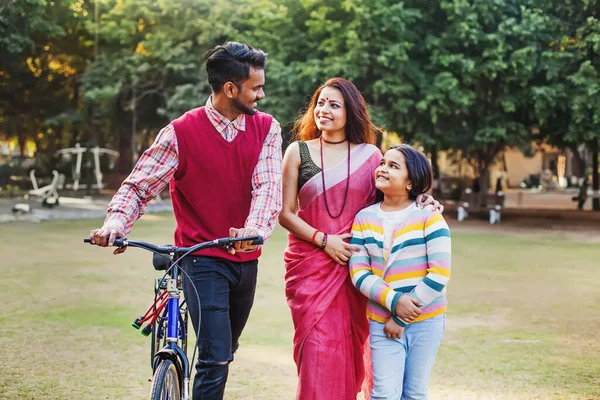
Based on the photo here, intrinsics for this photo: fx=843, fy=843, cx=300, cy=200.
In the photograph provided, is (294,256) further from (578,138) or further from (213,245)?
(578,138)

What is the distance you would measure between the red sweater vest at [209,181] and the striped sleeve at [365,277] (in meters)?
0.52

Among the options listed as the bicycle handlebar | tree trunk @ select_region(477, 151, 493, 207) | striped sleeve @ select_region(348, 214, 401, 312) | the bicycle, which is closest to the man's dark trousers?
the bicycle

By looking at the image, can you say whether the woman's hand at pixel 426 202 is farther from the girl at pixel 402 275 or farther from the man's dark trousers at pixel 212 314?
the man's dark trousers at pixel 212 314

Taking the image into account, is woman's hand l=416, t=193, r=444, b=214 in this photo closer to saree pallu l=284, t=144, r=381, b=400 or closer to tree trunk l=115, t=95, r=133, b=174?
saree pallu l=284, t=144, r=381, b=400

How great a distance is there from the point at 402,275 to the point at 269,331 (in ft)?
→ 13.5

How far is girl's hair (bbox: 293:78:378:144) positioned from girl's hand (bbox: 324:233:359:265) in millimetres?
536

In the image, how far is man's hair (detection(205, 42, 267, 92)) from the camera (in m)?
3.76

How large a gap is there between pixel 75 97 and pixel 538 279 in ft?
90.8

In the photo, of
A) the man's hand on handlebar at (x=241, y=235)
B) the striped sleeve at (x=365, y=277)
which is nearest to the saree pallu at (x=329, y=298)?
the striped sleeve at (x=365, y=277)

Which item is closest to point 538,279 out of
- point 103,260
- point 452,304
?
point 452,304

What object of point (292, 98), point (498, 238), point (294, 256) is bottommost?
point (498, 238)

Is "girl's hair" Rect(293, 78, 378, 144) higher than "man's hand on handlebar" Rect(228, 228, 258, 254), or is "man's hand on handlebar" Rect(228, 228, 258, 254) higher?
"girl's hair" Rect(293, 78, 378, 144)

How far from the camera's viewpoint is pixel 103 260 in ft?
43.6

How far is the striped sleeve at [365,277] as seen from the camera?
3.80 meters
